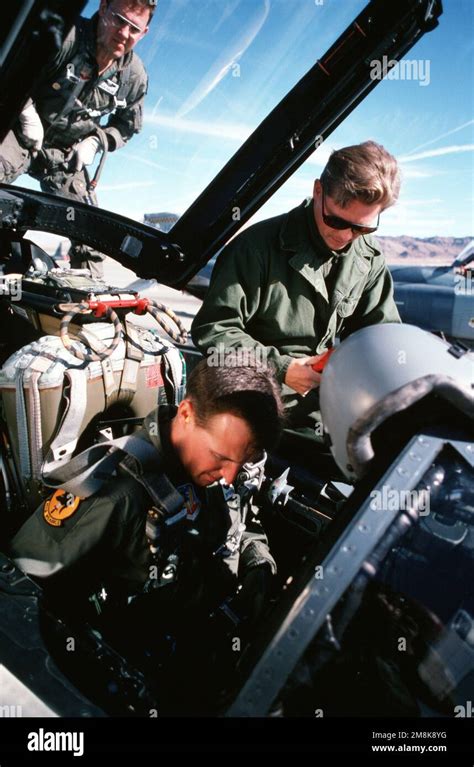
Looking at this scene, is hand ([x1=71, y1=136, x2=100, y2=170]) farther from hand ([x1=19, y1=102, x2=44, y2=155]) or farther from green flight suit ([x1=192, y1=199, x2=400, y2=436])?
green flight suit ([x1=192, y1=199, x2=400, y2=436])

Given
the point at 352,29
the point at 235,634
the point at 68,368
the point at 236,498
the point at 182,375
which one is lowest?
the point at 235,634

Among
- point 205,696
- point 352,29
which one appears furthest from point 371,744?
point 352,29

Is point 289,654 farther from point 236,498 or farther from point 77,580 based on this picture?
point 236,498

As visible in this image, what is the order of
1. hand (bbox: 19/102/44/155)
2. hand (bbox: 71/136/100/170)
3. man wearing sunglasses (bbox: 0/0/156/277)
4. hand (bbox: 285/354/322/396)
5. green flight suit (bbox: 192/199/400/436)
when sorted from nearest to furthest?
1. hand (bbox: 285/354/322/396)
2. green flight suit (bbox: 192/199/400/436)
3. man wearing sunglasses (bbox: 0/0/156/277)
4. hand (bbox: 19/102/44/155)
5. hand (bbox: 71/136/100/170)

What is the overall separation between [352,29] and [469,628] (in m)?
1.47

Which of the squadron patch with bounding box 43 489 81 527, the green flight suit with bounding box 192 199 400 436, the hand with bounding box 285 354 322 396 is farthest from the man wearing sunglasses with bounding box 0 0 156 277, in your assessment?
the squadron patch with bounding box 43 489 81 527

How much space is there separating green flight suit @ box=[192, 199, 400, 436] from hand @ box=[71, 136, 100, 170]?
65.3 inches

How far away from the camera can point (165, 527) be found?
100cm

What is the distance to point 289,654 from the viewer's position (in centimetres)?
60

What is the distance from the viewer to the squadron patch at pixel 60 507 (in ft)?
3.35

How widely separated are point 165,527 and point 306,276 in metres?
1.02

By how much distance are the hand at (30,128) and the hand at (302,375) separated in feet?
5.46

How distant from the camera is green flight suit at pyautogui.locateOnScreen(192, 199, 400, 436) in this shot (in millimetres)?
1615

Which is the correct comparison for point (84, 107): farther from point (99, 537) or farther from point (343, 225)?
point (99, 537)
